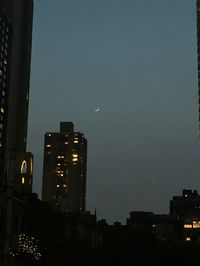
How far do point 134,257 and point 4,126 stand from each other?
5451 inches

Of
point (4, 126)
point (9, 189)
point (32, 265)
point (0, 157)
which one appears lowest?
point (32, 265)

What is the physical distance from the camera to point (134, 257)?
6412 centimetres

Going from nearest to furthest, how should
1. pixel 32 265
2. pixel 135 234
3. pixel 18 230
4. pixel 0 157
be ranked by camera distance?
pixel 32 265 → pixel 135 234 → pixel 18 230 → pixel 0 157

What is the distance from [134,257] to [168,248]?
427 cm

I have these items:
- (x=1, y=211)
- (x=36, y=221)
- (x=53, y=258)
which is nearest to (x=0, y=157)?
(x=36, y=221)

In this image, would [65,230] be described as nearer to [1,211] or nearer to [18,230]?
[18,230]

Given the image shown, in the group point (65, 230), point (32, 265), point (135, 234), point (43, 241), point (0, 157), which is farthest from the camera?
point (0, 157)

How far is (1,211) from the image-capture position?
78750 millimetres

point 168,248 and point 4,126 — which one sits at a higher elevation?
point 4,126

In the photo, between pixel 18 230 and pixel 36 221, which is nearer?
pixel 18 230

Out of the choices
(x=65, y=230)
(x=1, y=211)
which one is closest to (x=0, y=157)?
(x=65, y=230)

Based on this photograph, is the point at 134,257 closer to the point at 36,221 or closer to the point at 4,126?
the point at 36,221

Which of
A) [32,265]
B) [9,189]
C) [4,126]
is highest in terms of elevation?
[4,126]

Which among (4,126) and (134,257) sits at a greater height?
(4,126)
